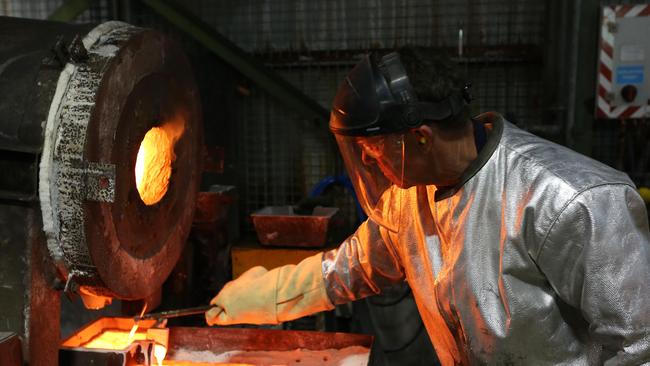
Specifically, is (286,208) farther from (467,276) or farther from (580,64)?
(467,276)

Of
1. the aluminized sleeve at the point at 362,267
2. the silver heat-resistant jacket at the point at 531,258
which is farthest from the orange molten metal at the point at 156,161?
the silver heat-resistant jacket at the point at 531,258

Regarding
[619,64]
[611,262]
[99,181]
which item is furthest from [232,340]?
[619,64]

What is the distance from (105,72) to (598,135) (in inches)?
132

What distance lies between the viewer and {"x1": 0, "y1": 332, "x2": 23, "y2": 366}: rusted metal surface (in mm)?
1299

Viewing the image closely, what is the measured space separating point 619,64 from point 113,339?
3.07 metres

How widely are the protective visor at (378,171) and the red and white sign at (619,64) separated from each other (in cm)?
233

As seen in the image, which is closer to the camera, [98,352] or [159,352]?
[98,352]

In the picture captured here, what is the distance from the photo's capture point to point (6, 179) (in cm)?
139

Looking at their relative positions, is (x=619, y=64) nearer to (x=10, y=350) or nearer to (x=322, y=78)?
(x=322, y=78)

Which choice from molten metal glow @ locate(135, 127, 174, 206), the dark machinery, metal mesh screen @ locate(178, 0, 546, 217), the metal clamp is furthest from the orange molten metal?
metal mesh screen @ locate(178, 0, 546, 217)

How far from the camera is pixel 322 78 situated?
409cm

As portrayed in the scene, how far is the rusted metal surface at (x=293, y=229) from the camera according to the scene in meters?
3.18

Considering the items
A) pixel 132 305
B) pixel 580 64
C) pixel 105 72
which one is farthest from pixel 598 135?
pixel 105 72

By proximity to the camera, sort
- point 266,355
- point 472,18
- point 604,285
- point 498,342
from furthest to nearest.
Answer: point 472,18, point 266,355, point 498,342, point 604,285
